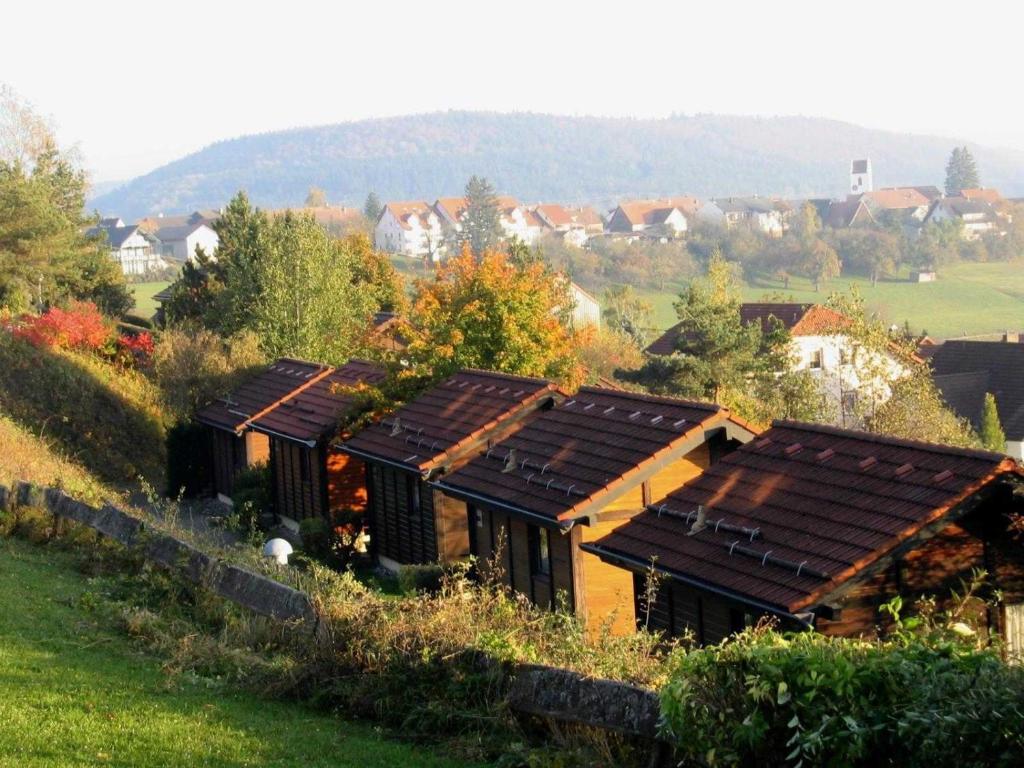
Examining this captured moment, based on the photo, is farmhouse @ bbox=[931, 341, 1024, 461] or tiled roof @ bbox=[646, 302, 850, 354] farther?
farmhouse @ bbox=[931, 341, 1024, 461]

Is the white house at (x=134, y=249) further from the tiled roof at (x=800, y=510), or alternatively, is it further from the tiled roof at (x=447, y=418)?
the tiled roof at (x=800, y=510)

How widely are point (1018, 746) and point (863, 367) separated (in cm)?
3109

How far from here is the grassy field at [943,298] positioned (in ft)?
326

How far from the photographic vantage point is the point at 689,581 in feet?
52.5

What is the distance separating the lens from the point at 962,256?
5655 inches

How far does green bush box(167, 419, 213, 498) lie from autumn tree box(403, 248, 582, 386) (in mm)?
9911

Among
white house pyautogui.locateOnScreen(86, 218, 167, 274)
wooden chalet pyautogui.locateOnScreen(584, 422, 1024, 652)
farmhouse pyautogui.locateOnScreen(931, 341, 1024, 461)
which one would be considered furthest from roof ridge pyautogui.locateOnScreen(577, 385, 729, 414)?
white house pyautogui.locateOnScreen(86, 218, 167, 274)

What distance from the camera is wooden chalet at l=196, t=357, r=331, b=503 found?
3644 cm

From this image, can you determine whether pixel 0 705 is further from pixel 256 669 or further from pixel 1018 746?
pixel 1018 746

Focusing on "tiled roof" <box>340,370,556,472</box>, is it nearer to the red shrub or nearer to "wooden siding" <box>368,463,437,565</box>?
"wooden siding" <box>368,463,437,565</box>

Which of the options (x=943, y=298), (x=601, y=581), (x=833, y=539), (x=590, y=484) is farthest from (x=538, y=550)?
(x=943, y=298)

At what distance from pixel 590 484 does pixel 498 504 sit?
1.90 meters

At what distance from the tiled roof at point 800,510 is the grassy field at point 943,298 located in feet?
250

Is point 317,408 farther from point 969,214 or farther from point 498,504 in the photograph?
point 969,214
